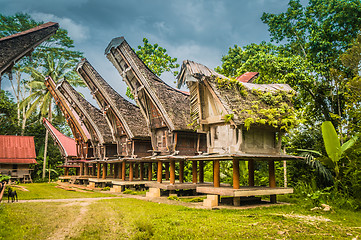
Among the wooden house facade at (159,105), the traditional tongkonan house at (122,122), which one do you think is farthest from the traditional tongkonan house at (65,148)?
the wooden house facade at (159,105)

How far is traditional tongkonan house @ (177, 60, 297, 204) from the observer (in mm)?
10438

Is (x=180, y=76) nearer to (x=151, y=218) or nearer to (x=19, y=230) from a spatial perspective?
(x=151, y=218)

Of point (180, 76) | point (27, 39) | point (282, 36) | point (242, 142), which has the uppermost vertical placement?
point (282, 36)

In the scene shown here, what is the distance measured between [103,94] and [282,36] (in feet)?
40.3

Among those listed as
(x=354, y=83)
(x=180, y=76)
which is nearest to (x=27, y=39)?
(x=180, y=76)

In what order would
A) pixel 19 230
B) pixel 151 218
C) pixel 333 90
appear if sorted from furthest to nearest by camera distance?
pixel 333 90 < pixel 151 218 < pixel 19 230

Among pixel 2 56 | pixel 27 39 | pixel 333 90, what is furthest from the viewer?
pixel 333 90

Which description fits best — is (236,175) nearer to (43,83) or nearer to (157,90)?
(157,90)

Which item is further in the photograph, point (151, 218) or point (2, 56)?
point (2, 56)

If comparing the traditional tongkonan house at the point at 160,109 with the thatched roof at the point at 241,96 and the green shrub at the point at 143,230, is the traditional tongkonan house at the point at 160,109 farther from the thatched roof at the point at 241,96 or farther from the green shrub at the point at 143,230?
the green shrub at the point at 143,230

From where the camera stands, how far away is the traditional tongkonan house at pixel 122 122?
17.7 metres

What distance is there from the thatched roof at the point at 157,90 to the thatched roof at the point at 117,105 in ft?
8.84

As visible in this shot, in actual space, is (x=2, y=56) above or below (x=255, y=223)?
above

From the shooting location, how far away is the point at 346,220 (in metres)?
8.34
